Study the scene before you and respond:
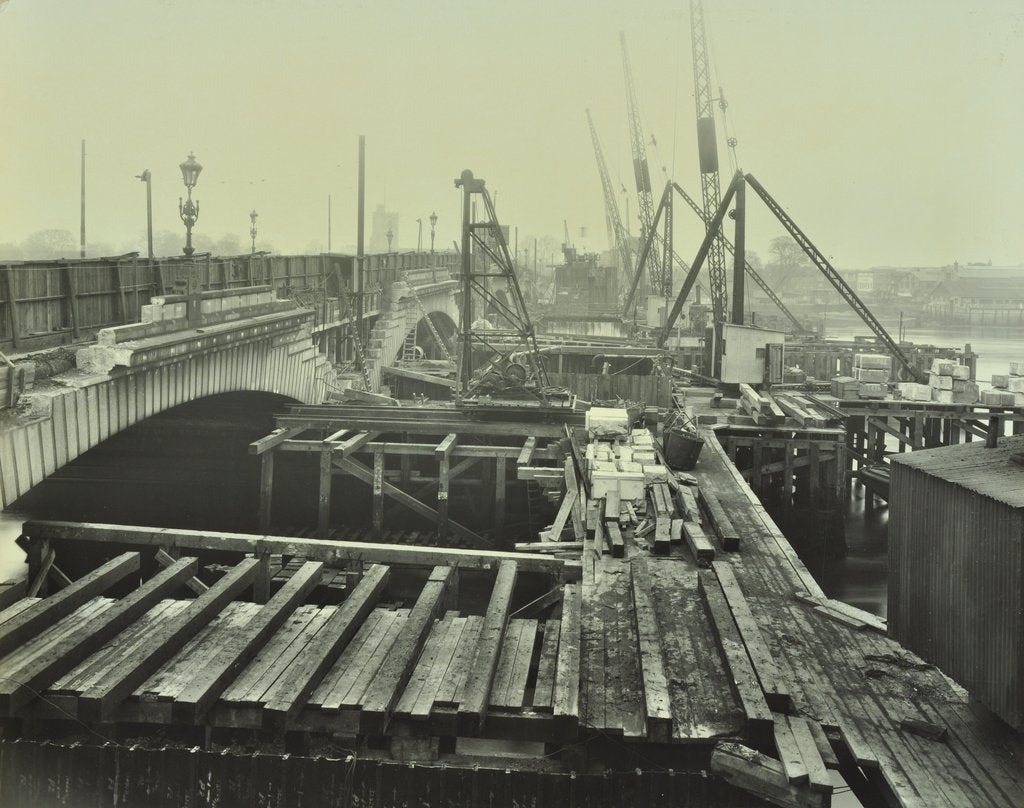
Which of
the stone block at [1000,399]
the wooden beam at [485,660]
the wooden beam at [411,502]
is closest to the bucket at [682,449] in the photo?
the wooden beam at [411,502]

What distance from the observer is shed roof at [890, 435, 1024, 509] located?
9281 millimetres

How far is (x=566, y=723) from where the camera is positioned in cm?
902

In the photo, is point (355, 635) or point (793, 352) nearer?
point (355, 635)

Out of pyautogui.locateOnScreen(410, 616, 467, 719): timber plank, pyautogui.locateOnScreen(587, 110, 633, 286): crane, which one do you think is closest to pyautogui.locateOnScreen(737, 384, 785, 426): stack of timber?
pyautogui.locateOnScreen(410, 616, 467, 719): timber plank

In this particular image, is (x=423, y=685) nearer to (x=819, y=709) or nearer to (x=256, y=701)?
(x=256, y=701)

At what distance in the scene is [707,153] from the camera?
56938mm

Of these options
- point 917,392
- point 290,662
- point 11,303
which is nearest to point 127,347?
point 11,303

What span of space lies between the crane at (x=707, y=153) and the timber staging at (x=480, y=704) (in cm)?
3331

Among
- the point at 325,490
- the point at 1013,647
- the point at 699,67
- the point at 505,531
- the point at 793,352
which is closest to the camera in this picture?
the point at 1013,647

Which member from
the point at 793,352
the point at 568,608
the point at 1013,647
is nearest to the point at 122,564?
the point at 568,608

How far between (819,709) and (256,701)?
19.3ft

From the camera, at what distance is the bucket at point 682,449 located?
21938 millimetres

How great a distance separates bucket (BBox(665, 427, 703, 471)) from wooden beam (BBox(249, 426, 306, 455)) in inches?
390

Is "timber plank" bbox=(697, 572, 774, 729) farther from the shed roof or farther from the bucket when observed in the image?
the bucket
